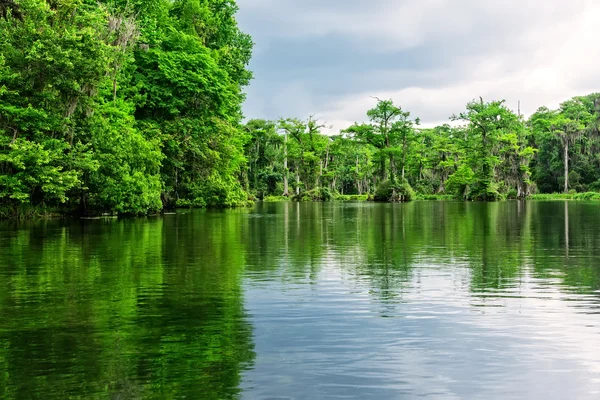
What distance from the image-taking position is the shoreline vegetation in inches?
1207

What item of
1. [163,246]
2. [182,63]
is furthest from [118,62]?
[163,246]

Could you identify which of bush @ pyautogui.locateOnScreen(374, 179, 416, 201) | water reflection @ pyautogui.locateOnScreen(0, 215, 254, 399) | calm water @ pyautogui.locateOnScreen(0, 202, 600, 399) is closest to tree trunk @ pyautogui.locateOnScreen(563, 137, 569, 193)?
bush @ pyautogui.locateOnScreen(374, 179, 416, 201)

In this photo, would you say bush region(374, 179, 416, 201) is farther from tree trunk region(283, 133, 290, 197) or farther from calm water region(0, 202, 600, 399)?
calm water region(0, 202, 600, 399)

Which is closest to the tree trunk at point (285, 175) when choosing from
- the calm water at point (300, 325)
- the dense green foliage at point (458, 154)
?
the dense green foliage at point (458, 154)

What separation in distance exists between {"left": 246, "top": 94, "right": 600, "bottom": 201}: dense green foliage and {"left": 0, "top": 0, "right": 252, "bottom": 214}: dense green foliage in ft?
117

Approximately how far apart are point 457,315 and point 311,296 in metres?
2.65

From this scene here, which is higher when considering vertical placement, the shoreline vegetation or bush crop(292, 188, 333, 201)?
the shoreline vegetation

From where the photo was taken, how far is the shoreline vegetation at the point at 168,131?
101 ft

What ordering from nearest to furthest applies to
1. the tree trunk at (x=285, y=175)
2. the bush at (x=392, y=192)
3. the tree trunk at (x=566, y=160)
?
1. the bush at (x=392, y=192)
2. the tree trunk at (x=566, y=160)
3. the tree trunk at (x=285, y=175)

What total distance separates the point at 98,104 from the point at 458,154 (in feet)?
260

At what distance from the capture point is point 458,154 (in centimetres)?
10369

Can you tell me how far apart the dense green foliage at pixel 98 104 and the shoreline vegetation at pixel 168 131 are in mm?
97

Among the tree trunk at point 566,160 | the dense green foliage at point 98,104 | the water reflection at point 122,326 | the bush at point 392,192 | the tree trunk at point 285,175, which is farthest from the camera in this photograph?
the tree trunk at point 285,175

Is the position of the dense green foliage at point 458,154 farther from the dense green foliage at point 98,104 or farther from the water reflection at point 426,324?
the water reflection at point 426,324
